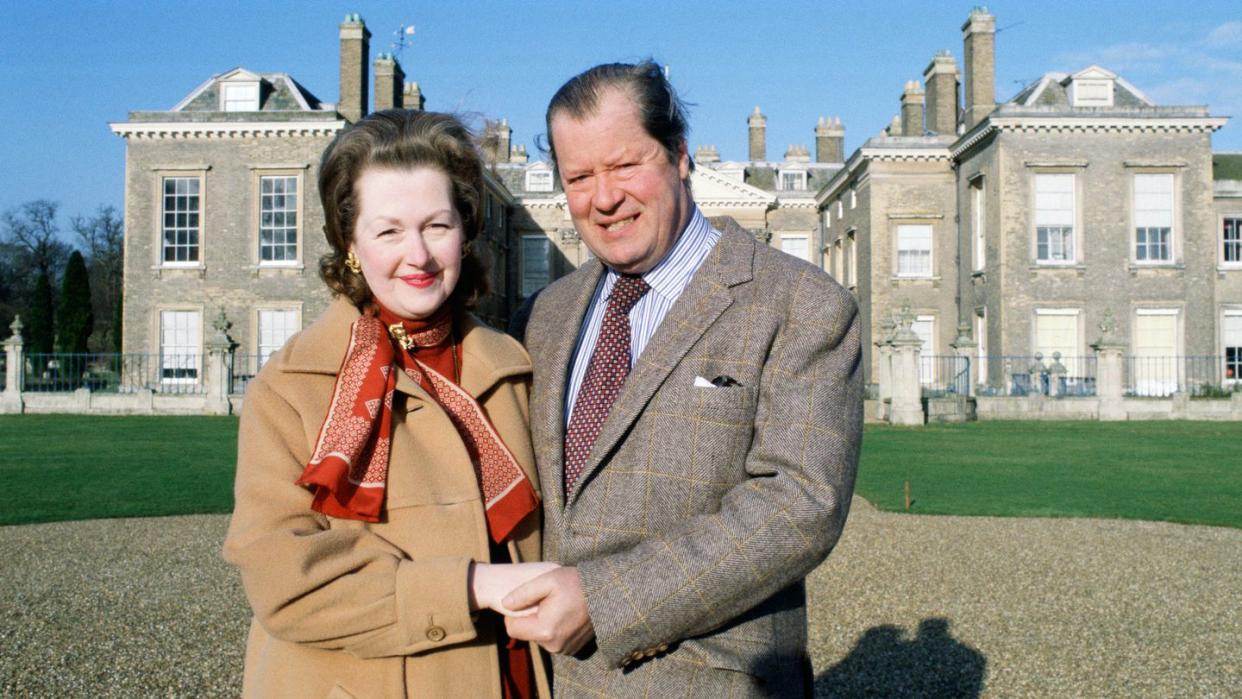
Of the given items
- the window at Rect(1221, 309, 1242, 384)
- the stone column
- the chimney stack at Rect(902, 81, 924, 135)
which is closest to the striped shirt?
the stone column

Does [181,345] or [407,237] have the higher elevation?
[181,345]

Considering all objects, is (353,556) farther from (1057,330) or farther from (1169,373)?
(1169,373)

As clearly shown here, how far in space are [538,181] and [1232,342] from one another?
90.1ft

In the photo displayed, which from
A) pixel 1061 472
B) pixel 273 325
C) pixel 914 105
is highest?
pixel 914 105

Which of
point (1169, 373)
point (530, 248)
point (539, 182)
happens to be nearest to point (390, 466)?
point (1169, 373)

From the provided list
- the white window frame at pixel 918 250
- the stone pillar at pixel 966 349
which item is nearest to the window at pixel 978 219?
the white window frame at pixel 918 250

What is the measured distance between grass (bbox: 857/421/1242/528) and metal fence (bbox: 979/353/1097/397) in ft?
14.4

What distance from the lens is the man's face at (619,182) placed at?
217cm

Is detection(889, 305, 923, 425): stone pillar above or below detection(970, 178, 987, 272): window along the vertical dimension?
below

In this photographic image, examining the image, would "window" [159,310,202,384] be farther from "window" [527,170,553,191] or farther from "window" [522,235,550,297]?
"window" [527,170,553,191]

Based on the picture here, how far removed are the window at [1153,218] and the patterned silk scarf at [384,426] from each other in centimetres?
3129

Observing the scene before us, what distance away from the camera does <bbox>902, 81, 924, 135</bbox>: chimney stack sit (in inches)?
1375

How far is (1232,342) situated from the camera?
101 ft

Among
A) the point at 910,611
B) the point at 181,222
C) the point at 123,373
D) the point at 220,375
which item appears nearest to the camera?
the point at 910,611
